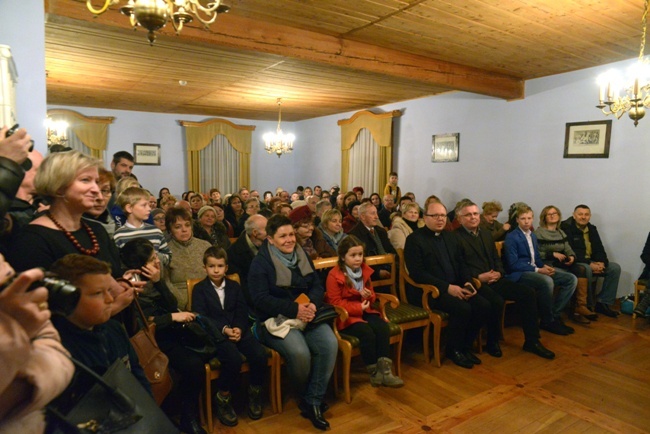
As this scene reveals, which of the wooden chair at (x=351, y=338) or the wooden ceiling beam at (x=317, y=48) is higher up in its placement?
the wooden ceiling beam at (x=317, y=48)

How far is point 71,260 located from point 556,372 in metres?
3.19

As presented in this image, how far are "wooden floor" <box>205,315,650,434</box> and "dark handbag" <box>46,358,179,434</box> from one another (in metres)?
1.40

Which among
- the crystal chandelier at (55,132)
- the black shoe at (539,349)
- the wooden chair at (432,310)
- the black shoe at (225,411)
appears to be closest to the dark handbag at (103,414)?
the black shoe at (225,411)

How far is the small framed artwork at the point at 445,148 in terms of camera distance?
6.49m

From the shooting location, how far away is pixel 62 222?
5.16 feet

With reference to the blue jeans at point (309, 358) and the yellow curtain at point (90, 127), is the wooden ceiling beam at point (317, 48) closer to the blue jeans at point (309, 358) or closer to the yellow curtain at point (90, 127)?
the blue jeans at point (309, 358)

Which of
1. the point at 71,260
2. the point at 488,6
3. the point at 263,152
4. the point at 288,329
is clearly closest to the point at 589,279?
the point at 488,6

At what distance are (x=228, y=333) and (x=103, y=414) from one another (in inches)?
55.9

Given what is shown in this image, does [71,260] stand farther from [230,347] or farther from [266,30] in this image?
[266,30]

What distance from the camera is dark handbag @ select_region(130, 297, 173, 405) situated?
1.82 m

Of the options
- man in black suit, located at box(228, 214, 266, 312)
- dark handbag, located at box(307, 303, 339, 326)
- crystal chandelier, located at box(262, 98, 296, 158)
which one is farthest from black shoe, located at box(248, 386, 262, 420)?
crystal chandelier, located at box(262, 98, 296, 158)

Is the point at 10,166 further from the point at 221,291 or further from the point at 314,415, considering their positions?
the point at 314,415

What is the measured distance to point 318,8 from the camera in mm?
3307

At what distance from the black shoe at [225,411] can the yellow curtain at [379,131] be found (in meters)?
5.74
